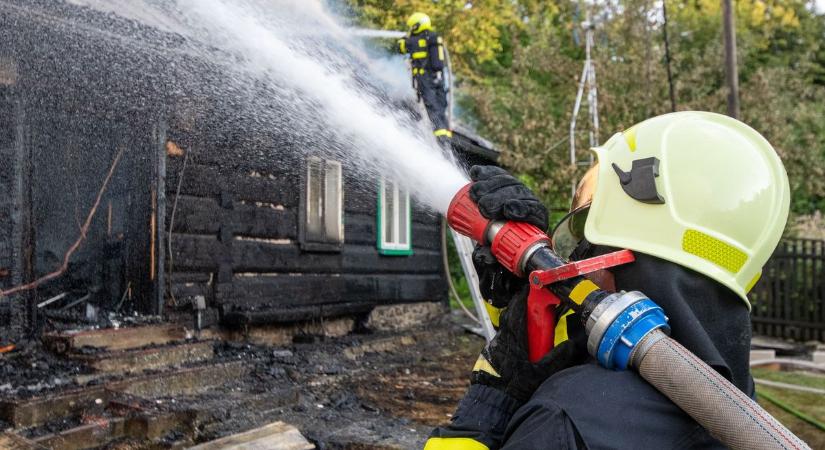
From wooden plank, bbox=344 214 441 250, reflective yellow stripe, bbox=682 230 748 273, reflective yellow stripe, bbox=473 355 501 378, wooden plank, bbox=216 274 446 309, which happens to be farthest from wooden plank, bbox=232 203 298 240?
reflective yellow stripe, bbox=682 230 748 273

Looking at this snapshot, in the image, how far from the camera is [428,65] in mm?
8750

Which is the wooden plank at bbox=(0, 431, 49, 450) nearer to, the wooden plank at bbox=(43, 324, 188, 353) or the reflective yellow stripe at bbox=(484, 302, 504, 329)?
the wooden plank at bbox=(43, 324, 188, 353)

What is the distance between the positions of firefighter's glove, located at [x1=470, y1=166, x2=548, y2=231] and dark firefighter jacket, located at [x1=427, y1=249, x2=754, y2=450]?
0.18 metres

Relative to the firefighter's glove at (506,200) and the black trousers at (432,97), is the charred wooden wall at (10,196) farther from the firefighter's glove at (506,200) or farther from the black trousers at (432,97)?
the firefighter's glove at (506,200)

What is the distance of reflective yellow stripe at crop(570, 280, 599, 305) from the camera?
4.97ft

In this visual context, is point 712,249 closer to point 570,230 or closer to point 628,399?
point 628,399

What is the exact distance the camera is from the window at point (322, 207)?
8.95 meters

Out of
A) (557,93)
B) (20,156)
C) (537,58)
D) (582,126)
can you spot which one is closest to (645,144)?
(20,156)

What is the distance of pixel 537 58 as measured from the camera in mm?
16938

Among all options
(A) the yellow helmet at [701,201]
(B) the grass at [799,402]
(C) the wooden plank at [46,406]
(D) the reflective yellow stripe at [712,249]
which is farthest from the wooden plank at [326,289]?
(D) the reflective yellow stripe at [712,249]

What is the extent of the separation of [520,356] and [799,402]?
19.9 ft

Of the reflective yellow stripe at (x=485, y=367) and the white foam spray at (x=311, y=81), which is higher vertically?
the white foam spray at (x=311, y=81)

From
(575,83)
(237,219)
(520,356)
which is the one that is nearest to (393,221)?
(237,219)

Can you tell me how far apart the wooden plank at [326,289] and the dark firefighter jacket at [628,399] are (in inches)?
254
